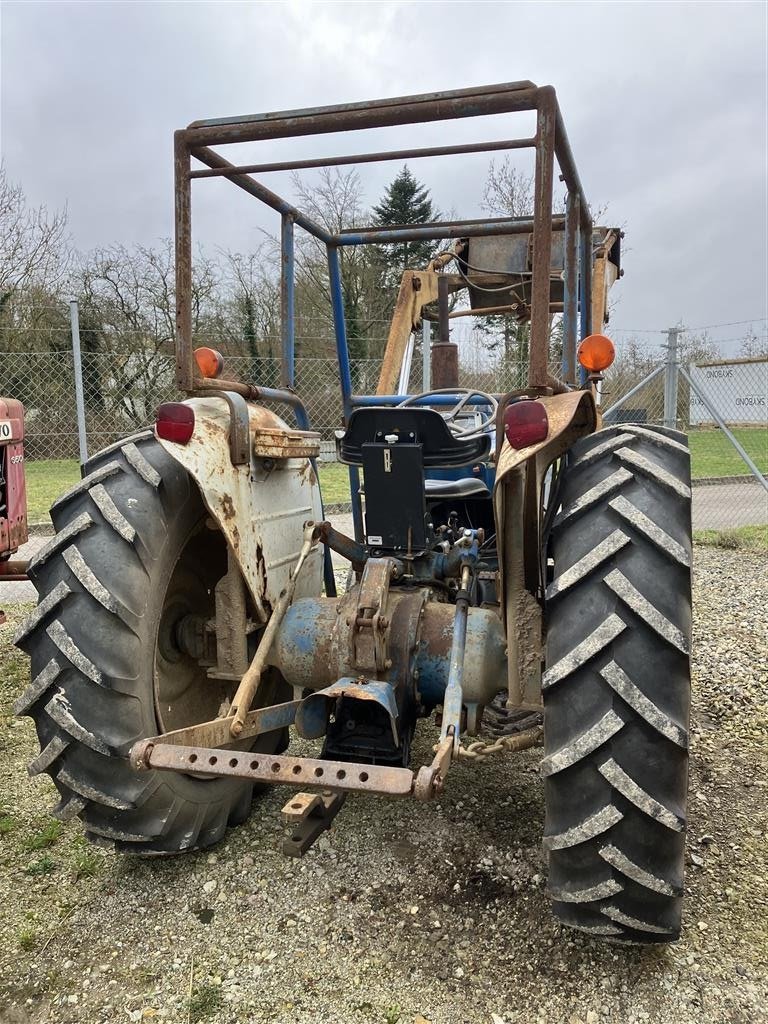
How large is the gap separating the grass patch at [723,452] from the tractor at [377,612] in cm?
740

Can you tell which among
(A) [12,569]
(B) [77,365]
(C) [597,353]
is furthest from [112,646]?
(B) [77,365]

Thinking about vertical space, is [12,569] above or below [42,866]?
above

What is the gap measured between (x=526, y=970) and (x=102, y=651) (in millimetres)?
1411

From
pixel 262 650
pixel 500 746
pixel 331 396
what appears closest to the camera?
pixel 500 746

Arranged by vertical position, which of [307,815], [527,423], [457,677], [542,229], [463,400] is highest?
[542,229]

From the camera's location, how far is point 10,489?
4340 millimetres

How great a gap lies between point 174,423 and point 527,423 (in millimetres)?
976

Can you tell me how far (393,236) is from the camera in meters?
3.31

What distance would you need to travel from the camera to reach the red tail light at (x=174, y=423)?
212 centimetres

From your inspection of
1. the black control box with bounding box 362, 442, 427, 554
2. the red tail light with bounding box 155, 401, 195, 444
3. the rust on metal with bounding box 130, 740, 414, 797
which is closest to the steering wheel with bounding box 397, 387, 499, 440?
the black control box with bounding box 362, 442, 427, 554

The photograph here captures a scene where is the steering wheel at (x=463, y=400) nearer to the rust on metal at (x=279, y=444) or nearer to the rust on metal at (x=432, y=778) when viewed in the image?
the rust on metal at (x=279, y=444)

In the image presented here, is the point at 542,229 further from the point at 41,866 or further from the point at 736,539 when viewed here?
the point at 736,539

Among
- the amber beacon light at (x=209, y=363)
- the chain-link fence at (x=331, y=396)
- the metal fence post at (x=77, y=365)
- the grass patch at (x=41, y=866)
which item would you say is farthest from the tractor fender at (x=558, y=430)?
the metal fence post at (x=77, y=365)

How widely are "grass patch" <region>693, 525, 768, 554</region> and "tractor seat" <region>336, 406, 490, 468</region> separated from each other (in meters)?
6.03
